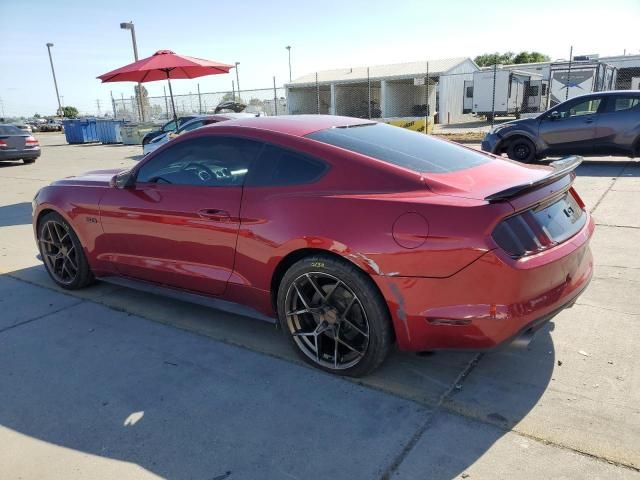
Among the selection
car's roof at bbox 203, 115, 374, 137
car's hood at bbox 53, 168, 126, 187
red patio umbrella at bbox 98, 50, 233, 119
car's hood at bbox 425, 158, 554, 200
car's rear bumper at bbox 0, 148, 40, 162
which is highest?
red patio umbrella at bbox 98, 50, 233, 119

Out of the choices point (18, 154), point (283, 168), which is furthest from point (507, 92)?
point (283, 168)

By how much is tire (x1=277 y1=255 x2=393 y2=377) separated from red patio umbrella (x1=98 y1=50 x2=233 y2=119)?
805 cm

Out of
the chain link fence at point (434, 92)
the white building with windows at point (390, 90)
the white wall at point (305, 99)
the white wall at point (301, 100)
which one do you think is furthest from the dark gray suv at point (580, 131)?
the white wall at point (305, 99)

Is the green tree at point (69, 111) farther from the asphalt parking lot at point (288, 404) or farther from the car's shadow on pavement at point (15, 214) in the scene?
the asphalt parking lot at point (288, 404)

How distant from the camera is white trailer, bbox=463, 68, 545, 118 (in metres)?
28.2

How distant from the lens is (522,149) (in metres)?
11.1

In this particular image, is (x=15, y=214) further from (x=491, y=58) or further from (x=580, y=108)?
(x=491, y=58)

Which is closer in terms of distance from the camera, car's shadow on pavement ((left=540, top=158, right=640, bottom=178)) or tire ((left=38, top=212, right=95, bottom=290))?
tire ((left=38, top=212, right=95, bottom=290))

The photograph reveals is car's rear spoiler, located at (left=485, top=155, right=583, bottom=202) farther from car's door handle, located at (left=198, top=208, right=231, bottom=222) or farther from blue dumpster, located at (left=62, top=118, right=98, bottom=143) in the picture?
blue dumpster, located at (left=62, top=118, right=98, bottom=143)

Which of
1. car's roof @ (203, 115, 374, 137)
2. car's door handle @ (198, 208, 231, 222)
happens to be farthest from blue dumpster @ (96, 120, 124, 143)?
car's door handle @ (198, 208, 231, 222)

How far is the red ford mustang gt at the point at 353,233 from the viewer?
99.3 inches

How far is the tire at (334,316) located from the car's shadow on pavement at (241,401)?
0.14 metres

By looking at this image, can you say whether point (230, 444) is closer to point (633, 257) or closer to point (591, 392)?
point (591, 392)

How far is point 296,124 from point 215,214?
844 millimetres
